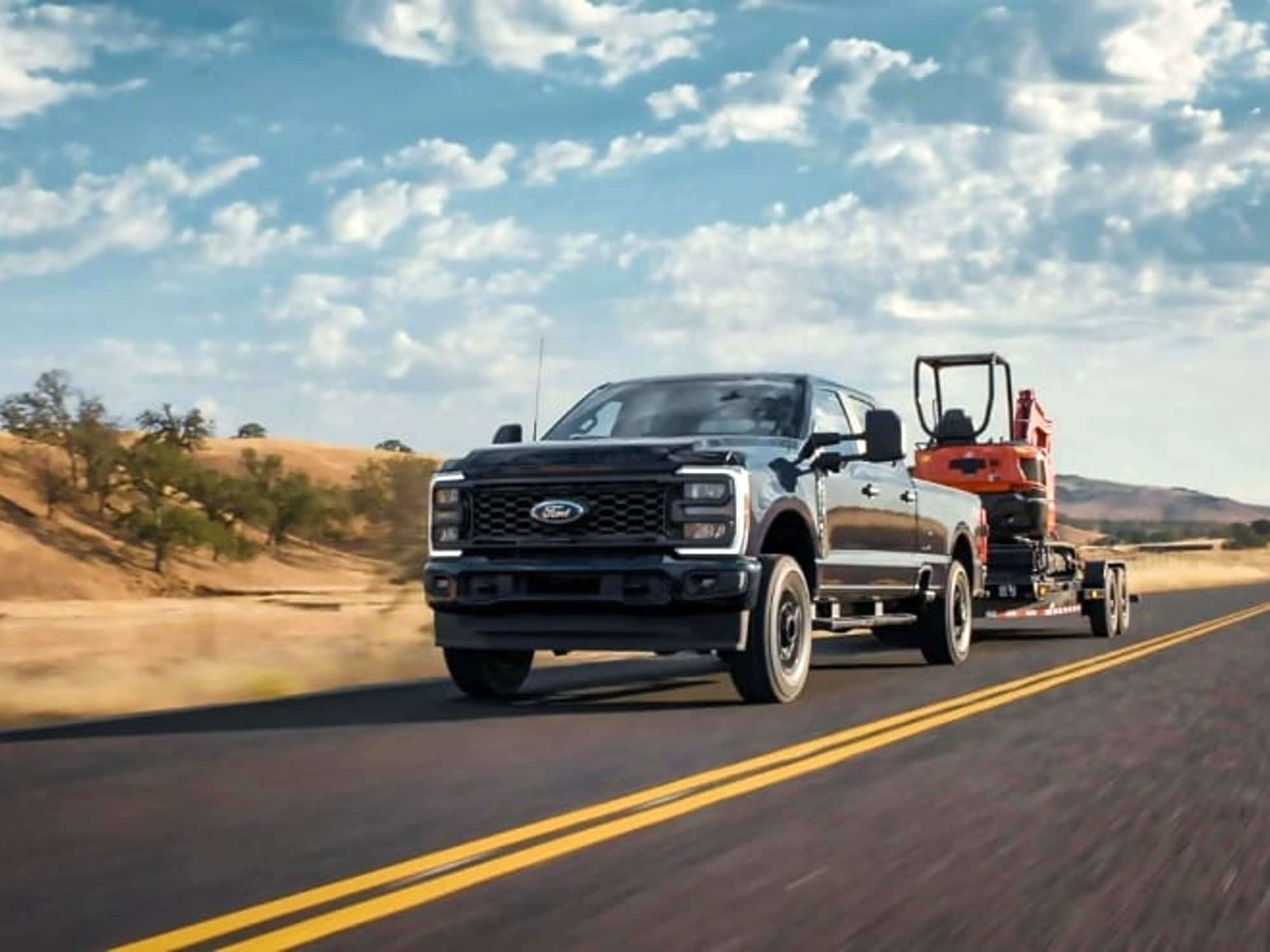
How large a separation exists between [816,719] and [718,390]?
11.4ft

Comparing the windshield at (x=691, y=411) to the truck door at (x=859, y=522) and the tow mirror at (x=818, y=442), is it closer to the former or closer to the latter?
the tow mirror at (x=818, y=442)

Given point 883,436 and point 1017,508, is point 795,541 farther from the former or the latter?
point 1017,508

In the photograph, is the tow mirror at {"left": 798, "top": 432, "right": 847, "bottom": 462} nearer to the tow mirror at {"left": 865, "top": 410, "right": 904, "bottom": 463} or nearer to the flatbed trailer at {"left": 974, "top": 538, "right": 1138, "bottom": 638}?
the tow mirror at {"left": 865, "top": 410, "right": 904, "bottom": 463}

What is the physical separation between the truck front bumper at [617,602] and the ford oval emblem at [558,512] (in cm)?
25

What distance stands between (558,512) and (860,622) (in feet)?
11.7

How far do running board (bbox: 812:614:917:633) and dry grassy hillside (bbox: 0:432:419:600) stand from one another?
30900 millimetres

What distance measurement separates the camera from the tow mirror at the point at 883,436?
1299 centimetres

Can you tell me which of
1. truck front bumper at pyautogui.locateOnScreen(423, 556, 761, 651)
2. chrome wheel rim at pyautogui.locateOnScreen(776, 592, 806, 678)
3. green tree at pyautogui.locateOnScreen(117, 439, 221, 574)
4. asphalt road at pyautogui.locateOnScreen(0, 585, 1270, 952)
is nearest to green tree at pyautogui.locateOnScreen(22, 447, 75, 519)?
green tree at pyautogui.locateOnScreen(117, 439, 221, 574)

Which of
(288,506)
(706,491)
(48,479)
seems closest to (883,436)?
(706,491)

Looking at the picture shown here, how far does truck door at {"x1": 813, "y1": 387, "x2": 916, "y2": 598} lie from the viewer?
13.5 m

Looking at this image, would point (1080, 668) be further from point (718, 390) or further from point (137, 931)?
point (137, 931)

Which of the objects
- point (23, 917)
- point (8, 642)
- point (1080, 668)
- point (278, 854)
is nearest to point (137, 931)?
point (23, 917)

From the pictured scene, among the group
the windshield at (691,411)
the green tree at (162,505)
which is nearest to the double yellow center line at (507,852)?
the windshield at (691,411)

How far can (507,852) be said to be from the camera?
6.41 meters
